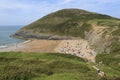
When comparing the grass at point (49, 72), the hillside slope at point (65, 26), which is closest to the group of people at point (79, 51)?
the hillside slope at point (65, 26)

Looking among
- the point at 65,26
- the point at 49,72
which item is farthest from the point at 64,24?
the point at 49,72

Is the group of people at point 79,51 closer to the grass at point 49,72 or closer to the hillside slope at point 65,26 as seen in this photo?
the hillside slope at point 65,26

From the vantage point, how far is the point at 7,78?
2916cm

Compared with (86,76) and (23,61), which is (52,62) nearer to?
(23,61)

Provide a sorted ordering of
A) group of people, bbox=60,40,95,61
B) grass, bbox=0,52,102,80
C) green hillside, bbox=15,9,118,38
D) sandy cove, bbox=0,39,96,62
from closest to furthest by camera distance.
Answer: grass, bbox=0,52,102,80 < group of people, bbox=60,40,95,61 < sandy cove, bbox=0,39,96,62 < green hillside, bbox=15,9,118,38

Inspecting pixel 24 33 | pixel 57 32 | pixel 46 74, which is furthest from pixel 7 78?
pixel 24 33

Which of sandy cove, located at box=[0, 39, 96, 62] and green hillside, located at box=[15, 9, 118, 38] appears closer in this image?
sandy cove, located at box=[0, 39, 96, 62]

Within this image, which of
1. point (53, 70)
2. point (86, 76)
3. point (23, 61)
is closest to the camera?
point (86, 76)

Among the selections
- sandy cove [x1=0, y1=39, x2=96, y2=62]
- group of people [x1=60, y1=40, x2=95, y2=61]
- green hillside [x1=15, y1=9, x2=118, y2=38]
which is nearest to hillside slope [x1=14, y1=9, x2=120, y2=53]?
green hillside [x1=15, y1=9, x2=118, y2=38]

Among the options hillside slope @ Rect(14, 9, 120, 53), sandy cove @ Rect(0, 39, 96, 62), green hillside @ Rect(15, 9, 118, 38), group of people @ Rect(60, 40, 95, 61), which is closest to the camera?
group of people @ Rect(60, 40, 95, 61)

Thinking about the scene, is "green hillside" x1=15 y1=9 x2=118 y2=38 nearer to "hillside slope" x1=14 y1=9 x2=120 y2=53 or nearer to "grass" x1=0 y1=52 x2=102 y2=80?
"hillside slope" x1=14 y1=9 x2=120 y2=53

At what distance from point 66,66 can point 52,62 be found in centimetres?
241

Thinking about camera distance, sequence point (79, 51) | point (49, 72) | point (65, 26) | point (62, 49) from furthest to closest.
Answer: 1. point (65, 26)
2. point (62, 49)
3. point (79, 51)
4. point (49, 72)

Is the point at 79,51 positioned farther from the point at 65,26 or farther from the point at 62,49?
the point at 65,26
